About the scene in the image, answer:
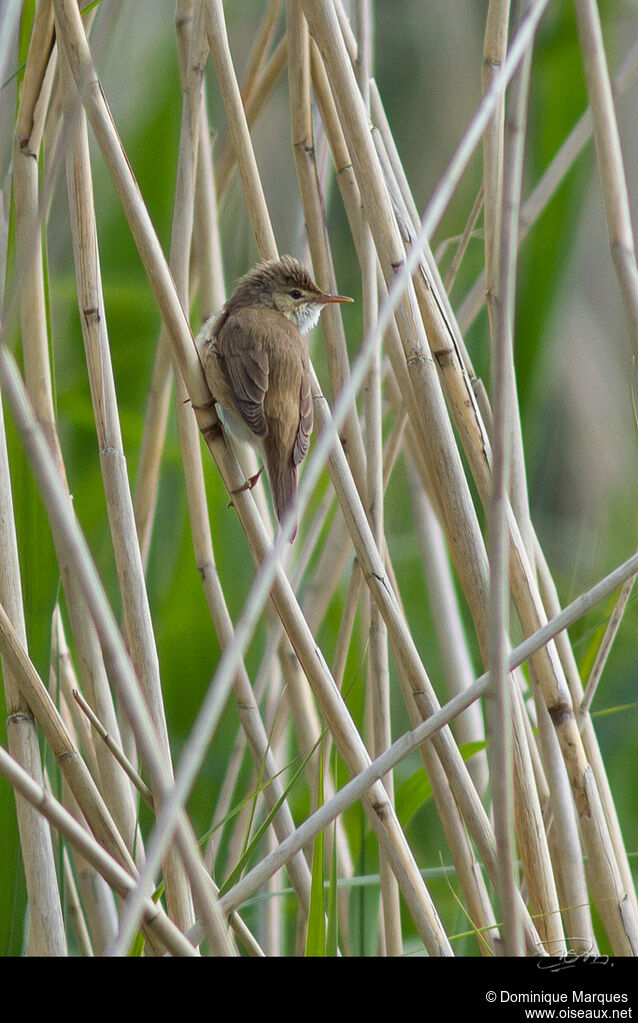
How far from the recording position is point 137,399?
6.37 ft

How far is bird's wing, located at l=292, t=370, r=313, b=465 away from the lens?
4.89 feet

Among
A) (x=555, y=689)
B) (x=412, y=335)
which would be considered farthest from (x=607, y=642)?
(x=412, y=335)

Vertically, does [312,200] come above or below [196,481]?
above

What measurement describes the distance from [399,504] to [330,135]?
3.86 feet

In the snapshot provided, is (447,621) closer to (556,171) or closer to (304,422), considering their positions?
(304,422)

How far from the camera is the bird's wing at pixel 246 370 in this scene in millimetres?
1490

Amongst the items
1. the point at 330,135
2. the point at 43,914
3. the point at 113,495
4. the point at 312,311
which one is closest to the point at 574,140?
the point at 330,135

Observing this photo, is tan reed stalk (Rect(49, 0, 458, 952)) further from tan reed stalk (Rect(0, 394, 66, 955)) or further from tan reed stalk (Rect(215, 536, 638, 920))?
tan reed stalk (Rect(0, 394, 66, 955))

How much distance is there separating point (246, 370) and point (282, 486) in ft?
0.67

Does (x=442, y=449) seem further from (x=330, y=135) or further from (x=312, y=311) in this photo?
(x=312, y=311)

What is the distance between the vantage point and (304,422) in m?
1.52

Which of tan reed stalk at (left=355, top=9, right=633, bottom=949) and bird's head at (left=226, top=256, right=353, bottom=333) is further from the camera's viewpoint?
bird's head at (left=226, top=256, right=353, bottom=333)

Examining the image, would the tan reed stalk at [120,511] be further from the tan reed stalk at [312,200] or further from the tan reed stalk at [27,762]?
the tan reed stalk at [312,200]

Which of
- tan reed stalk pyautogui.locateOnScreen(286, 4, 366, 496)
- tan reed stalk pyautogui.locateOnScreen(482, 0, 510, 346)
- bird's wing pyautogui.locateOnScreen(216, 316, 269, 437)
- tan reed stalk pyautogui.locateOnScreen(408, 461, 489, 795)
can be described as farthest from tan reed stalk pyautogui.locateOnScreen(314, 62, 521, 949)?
tan reed stalk pyautogui.locateOnScreen(408, 461, 489, 795)
